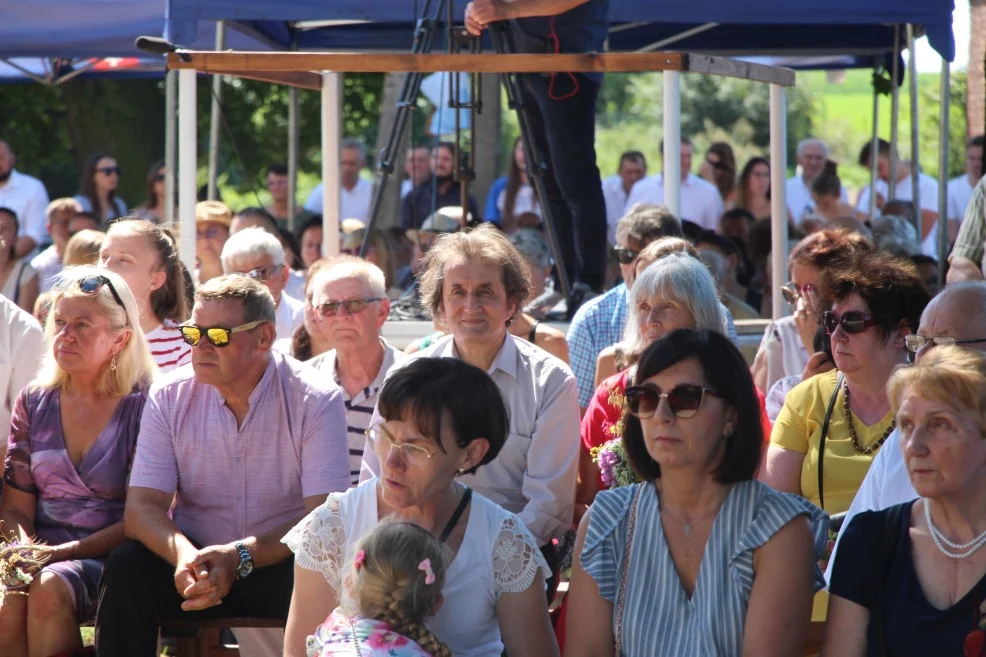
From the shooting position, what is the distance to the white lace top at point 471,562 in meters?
3.09

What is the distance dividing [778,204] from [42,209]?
6722 millimetres

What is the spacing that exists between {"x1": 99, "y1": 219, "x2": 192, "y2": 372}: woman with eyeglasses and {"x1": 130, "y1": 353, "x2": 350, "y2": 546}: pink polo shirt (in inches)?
44.9

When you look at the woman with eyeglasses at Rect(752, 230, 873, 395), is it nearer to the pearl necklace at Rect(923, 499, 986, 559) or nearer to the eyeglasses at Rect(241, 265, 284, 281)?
the pearl necklace at Rect(923, 499, 986, 559)

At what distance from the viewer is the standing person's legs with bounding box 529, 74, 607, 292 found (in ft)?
20.0

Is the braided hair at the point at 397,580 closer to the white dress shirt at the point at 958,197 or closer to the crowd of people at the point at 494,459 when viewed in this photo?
the crowd of people at the point at 494,459

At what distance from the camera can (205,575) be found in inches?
144

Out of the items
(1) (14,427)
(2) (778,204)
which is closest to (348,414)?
(1) (14,427)

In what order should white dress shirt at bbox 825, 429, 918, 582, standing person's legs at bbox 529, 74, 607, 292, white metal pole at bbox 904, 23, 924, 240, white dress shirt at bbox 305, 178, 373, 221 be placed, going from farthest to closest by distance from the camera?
white dress shirt at bbox 305, 178, 373, 221
white metal pole at bbox 904, 23, 924, 240
standing person's legs at bbox 529, 74, 607, 292
white dress shirt at bbox 825, 429, 918, 582

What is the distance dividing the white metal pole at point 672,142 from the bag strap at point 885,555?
2956 mm

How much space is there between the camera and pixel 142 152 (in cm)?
1745

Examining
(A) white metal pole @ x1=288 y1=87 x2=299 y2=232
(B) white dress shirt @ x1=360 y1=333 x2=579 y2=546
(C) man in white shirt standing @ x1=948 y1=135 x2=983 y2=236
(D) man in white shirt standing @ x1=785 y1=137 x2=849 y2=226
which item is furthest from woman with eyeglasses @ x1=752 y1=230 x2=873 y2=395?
(A) white metal pole @ x1=288 y1=87 x2=299 y2=232

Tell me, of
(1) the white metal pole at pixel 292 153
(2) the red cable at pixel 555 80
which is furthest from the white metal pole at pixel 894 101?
(1) the white metal pole at pixel 292 153

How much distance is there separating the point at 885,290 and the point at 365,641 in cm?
191

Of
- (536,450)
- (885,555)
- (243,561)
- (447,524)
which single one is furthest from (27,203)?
(885,555)
